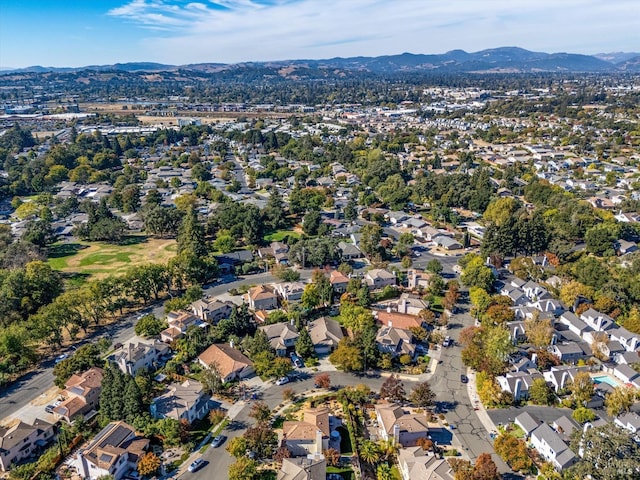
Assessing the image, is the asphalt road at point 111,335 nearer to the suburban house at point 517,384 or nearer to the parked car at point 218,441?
the parked car at point 218,441

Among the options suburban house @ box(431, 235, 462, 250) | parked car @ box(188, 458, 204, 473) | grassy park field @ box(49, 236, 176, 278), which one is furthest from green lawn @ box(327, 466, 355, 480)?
suburban house @ box(431, 235, 462, 250)

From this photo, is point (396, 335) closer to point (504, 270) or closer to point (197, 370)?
point (197, 370)

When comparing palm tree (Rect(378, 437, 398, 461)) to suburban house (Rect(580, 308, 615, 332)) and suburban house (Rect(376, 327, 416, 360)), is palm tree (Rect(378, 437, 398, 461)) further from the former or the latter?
suburban house (Rect(580, 308, 615, 332))

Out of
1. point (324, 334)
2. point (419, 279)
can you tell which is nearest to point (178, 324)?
point (324, 334)

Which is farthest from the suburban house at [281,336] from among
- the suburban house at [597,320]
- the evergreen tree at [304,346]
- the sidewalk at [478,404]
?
the suburban house at [597,320]

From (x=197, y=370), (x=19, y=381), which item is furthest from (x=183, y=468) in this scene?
(x=19, y=381)

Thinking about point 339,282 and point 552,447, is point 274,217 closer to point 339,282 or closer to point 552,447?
point 339,282

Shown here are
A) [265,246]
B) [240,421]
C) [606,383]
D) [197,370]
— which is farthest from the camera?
[265,246]
